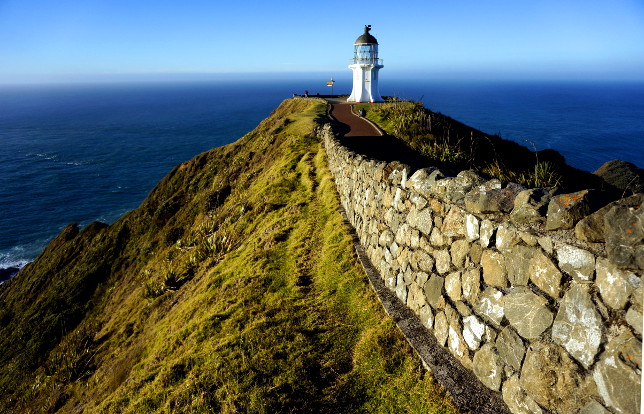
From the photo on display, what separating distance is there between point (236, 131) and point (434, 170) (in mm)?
113697

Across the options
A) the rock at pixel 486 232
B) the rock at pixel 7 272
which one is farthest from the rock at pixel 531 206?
the rock at pixel 7 272

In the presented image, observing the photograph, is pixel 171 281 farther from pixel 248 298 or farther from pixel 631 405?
pixel 631 405

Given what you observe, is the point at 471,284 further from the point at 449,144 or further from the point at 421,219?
the point at 449,144

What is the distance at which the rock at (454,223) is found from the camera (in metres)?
5.18

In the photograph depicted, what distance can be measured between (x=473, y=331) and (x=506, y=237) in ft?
4.47

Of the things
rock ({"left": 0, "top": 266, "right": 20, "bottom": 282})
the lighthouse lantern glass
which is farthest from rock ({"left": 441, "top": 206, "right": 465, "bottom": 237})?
the lighthouse lantern glass

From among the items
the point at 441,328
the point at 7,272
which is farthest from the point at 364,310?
the point at 7,272

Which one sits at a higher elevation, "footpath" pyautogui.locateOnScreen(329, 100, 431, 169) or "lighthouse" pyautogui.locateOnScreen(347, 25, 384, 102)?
"lighthouse" pyautogui.locateOnScreen(347, 25, 384, 102)

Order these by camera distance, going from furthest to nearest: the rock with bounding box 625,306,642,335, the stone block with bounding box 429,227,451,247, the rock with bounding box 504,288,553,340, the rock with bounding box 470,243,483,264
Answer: the stone block with bounding box 429,227,451,247, the rock with bounding box 470,243,483,264, the rock with bounding box 504,288,553,340, the rock with bounding box 625,306,642,335

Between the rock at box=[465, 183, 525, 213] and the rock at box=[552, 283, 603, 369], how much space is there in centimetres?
129

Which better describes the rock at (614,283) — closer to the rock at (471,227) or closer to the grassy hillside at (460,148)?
the rock at (471,227)

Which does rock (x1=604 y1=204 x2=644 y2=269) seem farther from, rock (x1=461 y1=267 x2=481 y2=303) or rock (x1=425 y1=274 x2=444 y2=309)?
rock (x1=425 y1=274 x2=444 y2=309)

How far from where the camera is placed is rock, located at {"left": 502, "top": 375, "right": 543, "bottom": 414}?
391 cm

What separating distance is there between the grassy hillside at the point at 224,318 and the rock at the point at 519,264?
1.79m
